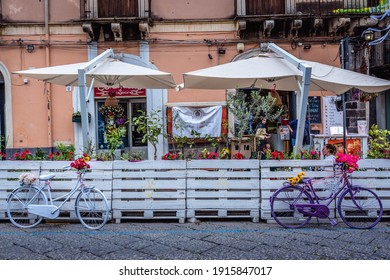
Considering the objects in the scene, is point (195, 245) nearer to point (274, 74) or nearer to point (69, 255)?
point (69, 255)

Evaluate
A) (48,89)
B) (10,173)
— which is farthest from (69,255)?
(48,89)

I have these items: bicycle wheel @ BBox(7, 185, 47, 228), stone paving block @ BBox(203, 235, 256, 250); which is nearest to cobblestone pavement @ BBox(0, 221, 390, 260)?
stone paving block @ BBox(203, 235, 256, 250)

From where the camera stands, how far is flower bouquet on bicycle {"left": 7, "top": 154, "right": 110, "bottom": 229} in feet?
19.3

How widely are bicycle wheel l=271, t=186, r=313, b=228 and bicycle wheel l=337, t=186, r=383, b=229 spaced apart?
0.59m

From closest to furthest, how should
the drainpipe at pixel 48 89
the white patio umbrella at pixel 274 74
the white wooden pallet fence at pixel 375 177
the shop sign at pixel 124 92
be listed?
the white wooden pallet fence at pixel 375 177
the white patio umbrella at pixel 274 74
the drainpipe at pixel 48 89
the shop sign at pixel 124 92

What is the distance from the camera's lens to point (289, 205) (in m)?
5.91

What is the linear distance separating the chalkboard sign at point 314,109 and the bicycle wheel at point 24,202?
27.9 feet

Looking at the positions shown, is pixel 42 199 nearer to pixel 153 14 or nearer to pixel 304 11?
pixel 153 14

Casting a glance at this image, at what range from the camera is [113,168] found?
244 inches

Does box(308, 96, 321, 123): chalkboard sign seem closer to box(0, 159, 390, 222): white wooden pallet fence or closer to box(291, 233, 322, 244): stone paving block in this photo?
box(0, 159, 390, 222): white wooden pallet fence

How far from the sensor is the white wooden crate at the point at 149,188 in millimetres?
6184

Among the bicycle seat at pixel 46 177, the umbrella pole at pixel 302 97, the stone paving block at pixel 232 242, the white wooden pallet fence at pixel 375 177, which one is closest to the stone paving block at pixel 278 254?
the stone paving block at pixel 232 242

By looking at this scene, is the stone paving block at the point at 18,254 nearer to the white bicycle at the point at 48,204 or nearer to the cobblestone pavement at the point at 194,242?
the cobblestone pavement at the point at 194,242

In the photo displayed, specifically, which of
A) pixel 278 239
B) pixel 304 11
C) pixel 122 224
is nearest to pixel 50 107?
pixel 122 224
